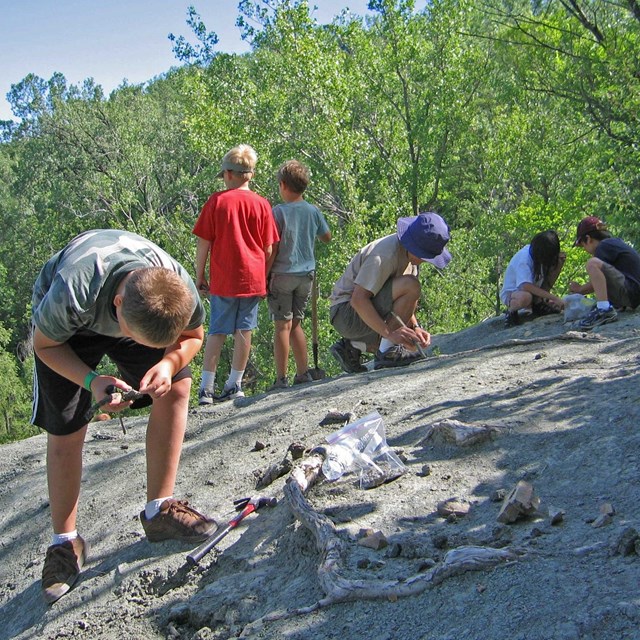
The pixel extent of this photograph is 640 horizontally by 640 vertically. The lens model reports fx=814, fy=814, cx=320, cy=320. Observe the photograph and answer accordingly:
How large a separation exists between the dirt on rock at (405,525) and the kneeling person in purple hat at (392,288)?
444 millimetres

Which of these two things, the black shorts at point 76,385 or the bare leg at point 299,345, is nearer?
the black shorts at point 76,385

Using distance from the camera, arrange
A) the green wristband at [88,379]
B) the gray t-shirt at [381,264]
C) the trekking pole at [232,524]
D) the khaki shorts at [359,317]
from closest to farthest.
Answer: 1. the green wristband at [88,379]
2. the trekking pole at [232,524]
3. the gray t-shirt at [381,264]
4. the khaki shorts at [359,317]

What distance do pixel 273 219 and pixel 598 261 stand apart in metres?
2.97

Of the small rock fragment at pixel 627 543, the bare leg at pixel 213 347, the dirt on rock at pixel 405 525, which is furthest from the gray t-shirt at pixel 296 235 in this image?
the small rock fragment at pixel 627 543

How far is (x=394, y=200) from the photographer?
20312 mm

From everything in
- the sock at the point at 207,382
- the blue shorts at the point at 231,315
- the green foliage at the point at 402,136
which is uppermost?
the green foliage at the point at 402,136

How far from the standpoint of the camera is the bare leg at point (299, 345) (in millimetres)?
6887

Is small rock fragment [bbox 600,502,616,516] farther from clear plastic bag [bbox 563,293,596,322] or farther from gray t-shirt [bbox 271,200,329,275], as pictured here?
clear plastic bag [bbox 563,293,596,322]

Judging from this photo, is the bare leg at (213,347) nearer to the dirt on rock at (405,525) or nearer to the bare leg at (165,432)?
the dirt on rock at (405,525)

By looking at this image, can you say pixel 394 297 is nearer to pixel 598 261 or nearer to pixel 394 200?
pixel 598 261

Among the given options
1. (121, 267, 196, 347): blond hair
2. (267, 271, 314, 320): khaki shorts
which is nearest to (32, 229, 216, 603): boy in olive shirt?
(121, 267, 196, 347): blond hair

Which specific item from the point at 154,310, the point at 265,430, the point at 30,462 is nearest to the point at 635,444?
the point at 154,310

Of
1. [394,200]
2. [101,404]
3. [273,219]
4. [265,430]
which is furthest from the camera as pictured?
[394,200]

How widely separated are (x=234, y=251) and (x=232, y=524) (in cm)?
311
